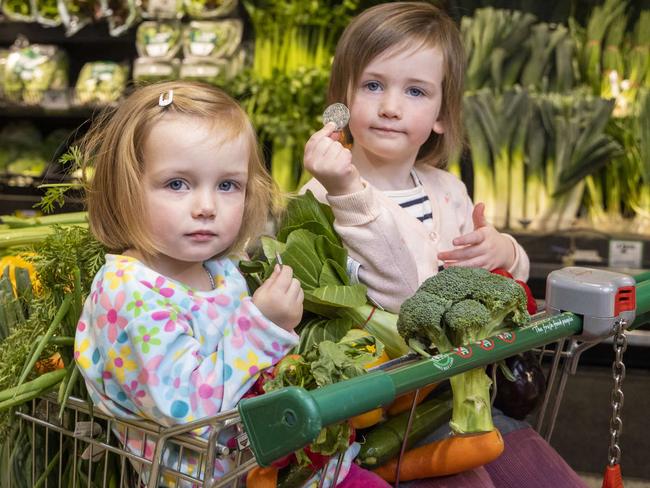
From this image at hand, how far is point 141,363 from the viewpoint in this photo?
1402mm

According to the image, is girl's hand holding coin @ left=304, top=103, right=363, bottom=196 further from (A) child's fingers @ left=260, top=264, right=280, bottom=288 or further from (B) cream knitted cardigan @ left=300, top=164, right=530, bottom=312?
(A) child's fingers @ left=260, top=264, right=280, bottom=288

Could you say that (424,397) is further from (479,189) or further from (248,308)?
(479,189)

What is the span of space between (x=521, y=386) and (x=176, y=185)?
77cm

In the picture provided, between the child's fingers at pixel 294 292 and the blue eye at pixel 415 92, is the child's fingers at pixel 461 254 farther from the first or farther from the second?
the child's fingers at pixel 294 292

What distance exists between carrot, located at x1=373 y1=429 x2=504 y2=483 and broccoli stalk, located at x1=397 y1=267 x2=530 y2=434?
59 millimetres

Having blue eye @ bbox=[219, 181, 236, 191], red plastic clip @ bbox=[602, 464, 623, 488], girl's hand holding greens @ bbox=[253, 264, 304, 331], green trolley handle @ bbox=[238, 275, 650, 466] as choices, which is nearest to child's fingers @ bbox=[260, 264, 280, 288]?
girl's hand holding greens @ bbox=[253, 264, 304, 331]

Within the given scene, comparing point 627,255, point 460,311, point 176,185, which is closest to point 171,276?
point 176,185

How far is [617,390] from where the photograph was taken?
135 centimetres

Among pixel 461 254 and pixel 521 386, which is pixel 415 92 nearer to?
pixel 461 254

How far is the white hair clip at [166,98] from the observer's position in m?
1.51

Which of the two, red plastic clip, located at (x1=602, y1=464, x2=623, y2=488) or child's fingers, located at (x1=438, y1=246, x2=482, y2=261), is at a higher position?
child's fingers, located at (x1=438, y1=246, x2=482, y2=261)

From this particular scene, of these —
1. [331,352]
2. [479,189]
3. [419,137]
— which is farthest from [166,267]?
[479,189]

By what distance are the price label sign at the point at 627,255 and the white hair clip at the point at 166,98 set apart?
2.20 m

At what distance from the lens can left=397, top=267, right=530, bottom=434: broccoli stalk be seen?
4.68 ft
